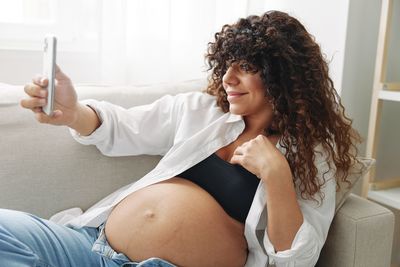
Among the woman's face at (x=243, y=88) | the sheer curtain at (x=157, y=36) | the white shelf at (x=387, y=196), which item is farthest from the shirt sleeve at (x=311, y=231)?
the sheer curtain at (x=157, y=36)

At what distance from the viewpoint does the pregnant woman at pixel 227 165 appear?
101cm

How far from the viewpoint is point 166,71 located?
5.26 feet

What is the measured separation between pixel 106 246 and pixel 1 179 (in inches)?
12.0

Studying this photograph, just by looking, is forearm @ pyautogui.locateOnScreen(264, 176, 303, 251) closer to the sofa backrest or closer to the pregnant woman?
the pregnant woman

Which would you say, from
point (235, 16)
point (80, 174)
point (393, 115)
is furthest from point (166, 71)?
point (393, 115)

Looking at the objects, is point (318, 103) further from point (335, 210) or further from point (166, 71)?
point (166, 71)


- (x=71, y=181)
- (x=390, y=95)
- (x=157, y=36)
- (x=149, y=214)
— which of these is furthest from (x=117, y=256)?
(x=390, y=95)

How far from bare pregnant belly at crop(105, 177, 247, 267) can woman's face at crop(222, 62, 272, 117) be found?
8.8 inches

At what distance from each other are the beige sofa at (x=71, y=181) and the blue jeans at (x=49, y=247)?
0.44 feet

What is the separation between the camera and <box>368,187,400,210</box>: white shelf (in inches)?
54.2

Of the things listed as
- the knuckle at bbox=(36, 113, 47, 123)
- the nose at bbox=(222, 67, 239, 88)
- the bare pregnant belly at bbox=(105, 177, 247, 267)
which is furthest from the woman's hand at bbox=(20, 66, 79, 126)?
the nose at bbox=(222, 67, 239, 88)

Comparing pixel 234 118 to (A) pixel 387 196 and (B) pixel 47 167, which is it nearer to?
(B) pixel 47 167

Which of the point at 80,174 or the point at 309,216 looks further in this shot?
the point at 80,174

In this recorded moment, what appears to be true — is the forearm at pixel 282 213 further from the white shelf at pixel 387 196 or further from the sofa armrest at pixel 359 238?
the white shelf at pixel 387 196
